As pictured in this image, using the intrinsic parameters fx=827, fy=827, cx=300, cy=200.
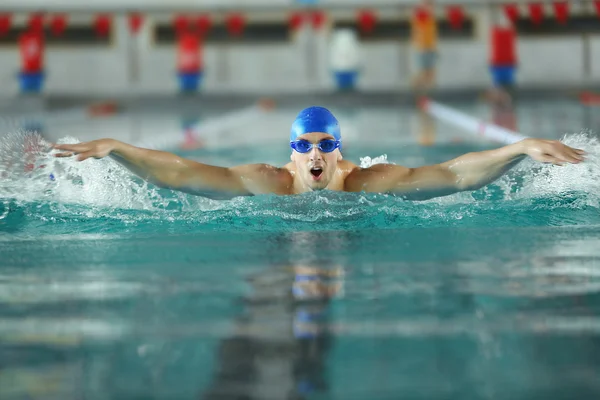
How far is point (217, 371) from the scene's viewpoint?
1.78 metres

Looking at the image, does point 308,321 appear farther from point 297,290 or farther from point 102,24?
point 102,24

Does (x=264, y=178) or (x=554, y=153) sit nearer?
(x=554, y=153)

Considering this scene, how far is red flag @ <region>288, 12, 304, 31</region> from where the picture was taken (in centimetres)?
1578

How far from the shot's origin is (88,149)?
336 centimetres

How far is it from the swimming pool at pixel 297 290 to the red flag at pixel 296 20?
1175cm

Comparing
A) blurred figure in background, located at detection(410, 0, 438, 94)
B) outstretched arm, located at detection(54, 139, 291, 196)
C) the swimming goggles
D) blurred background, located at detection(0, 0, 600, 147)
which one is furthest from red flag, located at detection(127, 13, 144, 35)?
the swimming goggles

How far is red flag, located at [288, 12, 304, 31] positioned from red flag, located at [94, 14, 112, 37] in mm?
3562

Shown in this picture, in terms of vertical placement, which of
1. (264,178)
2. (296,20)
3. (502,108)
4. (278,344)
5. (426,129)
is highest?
(296,20)

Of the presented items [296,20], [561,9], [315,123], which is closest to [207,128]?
[296,20]

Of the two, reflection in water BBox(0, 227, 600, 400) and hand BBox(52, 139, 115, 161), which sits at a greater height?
hand BBox(52, 139, 115, 161)

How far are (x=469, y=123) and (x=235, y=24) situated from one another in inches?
292

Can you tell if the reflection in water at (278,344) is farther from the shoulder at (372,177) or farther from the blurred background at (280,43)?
the blurred background at (280,43)

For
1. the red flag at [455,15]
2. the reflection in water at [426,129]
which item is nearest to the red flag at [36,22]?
the reflection in water at [426,129]

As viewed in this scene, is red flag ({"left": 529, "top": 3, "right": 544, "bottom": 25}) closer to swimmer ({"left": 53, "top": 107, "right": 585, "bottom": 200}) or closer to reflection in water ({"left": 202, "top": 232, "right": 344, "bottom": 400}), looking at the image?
swimmer ({"left": 53, "top": 107, "right": 585, "bottom": 200})
